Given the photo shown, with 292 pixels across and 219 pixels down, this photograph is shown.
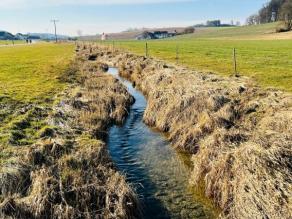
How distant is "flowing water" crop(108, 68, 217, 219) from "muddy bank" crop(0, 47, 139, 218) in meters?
0.91

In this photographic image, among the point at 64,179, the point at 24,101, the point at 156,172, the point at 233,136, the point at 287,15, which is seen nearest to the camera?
the point at 64,179

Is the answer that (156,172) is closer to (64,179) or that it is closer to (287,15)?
(64,179)

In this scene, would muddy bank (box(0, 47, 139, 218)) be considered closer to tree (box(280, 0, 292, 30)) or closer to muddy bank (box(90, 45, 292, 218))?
muddy bank (box(90, 45, 292, 218))

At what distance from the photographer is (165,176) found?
13.4 m

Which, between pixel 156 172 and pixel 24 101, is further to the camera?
pixel 24 101

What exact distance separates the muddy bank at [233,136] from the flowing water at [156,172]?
1.68 feet

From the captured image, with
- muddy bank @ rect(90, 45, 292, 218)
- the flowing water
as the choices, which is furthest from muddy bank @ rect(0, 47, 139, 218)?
muddy bank @ rect(90, 45, 292, 218)

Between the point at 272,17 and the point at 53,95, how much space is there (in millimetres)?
190879

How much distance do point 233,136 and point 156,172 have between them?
300cm

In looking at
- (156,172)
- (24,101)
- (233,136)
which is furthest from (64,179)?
(24,101)

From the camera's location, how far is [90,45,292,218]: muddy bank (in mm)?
9680

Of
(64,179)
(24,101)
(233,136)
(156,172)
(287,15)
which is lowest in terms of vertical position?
(156,172)

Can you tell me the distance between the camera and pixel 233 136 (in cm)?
1324

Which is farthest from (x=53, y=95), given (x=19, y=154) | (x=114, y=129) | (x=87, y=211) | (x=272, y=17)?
(x=272, y=17)
